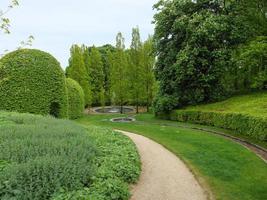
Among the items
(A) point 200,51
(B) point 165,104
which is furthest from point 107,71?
(A) point 200,51

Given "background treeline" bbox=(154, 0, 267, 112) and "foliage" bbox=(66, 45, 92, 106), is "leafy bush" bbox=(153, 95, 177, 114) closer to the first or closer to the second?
"background treeline" bbox=(154, 0, 267, 112)

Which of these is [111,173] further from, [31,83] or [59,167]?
[31,83]

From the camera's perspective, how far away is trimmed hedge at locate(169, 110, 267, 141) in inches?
600

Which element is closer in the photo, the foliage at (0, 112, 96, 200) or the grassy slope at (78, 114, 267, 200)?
the foliage at (0, 112, 96, 200)

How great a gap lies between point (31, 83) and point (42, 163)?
14.4 metres

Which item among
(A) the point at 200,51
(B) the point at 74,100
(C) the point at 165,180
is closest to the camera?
(C) the point at 165,180

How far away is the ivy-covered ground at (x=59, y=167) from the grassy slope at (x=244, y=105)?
876cm

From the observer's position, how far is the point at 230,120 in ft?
63.4

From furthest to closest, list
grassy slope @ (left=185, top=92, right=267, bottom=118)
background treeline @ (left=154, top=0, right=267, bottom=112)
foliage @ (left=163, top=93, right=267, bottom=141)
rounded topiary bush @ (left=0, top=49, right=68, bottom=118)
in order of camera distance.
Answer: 1. background treeline @ (left=154, top=0, right=267, bottom=112)
2. rounded topiary bush @ (left=0, top=49, right=68, bottom=118)
3. grassy slope @ (left=185, top=92, right=267, bottom=118)
4. foliage @ (left=163, top=93, right=267, bottom=141)

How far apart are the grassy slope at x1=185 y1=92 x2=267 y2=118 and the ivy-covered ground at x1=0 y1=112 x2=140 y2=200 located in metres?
8.76

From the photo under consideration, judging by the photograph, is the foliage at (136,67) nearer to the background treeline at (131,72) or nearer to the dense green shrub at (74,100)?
the background treeline at (131,72)

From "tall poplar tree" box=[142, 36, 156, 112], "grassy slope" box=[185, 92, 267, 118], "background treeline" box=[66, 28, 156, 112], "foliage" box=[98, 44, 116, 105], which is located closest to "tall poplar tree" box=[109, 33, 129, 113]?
"background treeline" box=[66, 28, 156, 112]

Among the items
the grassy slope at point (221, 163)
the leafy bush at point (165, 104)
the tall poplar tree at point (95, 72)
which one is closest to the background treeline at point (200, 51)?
the leafy bush at point (165, 104)

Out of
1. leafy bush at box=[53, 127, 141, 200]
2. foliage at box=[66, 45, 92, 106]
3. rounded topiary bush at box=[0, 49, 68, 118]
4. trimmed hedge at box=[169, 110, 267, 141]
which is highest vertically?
foliage at box=[66, 45, 92, 106]
